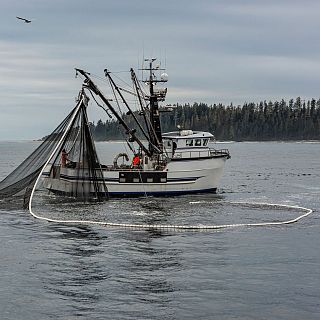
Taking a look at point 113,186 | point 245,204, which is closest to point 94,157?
point 113,186

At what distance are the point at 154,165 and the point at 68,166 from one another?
21.0 ft

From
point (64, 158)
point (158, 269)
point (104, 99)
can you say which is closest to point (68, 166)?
point (64, 158)

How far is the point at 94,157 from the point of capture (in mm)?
38500

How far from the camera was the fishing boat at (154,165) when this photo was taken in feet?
138

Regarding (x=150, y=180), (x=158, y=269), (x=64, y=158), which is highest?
(x=64, y=158)

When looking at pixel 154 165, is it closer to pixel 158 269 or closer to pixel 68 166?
pixel 68 166

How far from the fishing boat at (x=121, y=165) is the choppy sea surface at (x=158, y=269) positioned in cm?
574

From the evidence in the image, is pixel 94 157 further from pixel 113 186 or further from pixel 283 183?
pixel 283 183

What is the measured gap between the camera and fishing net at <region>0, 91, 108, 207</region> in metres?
36.9

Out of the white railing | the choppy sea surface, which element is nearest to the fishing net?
the choppy sea surface

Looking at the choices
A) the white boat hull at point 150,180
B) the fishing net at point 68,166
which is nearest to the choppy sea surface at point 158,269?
the fishing net at point 68,166

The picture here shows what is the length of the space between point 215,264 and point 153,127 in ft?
82.2

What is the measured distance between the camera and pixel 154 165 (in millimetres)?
44062

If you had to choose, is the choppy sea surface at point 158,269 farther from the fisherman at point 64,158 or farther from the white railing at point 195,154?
the white railing at point 195,154
